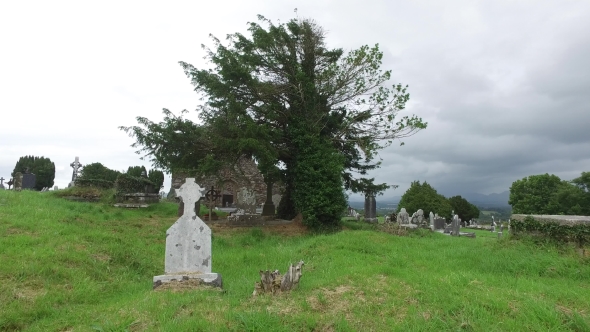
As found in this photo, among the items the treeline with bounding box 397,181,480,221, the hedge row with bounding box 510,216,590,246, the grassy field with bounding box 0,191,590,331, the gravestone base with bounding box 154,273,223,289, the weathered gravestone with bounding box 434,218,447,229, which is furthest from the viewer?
the treeline with bounding box 397,181,480,221

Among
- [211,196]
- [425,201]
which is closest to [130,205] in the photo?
[211,196]

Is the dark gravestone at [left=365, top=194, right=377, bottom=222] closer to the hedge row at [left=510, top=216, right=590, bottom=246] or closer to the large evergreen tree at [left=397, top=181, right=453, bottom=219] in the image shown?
the hedge row at [left=510, top=216, right=590, bottom=246]

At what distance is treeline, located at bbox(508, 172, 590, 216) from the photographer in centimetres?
3762

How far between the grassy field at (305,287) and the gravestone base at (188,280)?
0.30 meters

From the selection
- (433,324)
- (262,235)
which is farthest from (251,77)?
(433,324)

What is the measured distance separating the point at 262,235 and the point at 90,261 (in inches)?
234

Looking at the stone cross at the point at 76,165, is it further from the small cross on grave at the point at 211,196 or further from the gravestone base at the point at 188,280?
the gravestone base at the point at 188,280

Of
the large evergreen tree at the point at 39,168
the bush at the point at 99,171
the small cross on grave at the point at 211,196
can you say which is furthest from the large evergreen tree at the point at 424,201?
the large evergreen tree at the point at 39,168

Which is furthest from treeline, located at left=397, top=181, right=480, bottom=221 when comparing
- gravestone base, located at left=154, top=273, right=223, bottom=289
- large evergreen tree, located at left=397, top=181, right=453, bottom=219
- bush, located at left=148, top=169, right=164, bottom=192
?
gravestone base, located at left=154, top=273, right=223, bottom=289

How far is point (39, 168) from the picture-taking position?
26438 mm

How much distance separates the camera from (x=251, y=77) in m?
13.7

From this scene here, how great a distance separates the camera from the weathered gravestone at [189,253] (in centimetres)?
570

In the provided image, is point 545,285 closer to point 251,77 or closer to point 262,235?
point 262,235

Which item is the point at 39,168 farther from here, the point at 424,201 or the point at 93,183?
the point at 424,201
